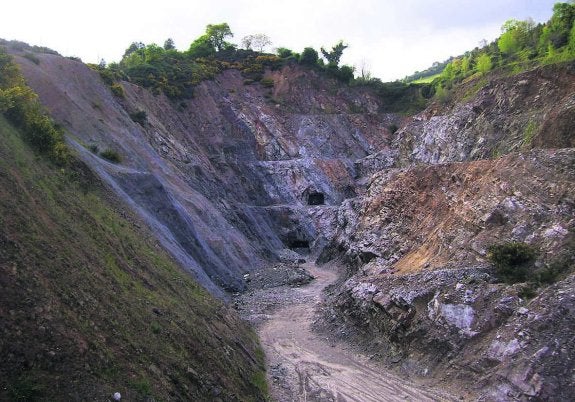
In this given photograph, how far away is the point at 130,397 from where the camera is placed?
8477 millimetres

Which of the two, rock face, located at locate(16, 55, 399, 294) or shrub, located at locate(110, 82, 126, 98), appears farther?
shrub, located at locate(110, 82, 126, 98)

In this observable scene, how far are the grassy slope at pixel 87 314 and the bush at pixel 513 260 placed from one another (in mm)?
9195

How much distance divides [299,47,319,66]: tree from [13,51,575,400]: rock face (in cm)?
970

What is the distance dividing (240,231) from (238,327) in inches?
931

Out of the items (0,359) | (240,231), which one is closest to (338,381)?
(0,359)

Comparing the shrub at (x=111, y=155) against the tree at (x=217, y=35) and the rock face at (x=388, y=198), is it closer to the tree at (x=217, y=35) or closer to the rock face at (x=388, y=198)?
the rock face at (x=388, y=198)

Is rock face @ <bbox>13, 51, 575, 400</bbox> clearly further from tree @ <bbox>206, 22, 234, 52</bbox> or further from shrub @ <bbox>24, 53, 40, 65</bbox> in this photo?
tree @ <bbox>206, 22, 234, 52</bbox>

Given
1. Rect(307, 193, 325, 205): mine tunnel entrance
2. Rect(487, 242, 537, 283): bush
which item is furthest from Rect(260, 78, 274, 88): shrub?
Rect(487, 242, 537, 283): bush

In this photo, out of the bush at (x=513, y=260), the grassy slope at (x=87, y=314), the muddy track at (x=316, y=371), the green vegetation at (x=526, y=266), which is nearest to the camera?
the grassy slope at (x=87, y=314)

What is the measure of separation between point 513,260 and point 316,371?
8.03m

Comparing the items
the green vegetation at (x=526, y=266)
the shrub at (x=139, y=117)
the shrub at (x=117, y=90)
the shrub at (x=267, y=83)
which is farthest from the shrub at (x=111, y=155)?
the shrub at (x=267, y=83)

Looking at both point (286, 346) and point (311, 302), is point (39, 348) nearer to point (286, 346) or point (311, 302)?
point (286, 346)

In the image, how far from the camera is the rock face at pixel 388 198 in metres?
14.9

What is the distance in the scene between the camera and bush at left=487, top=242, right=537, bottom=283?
1616 centimetres
